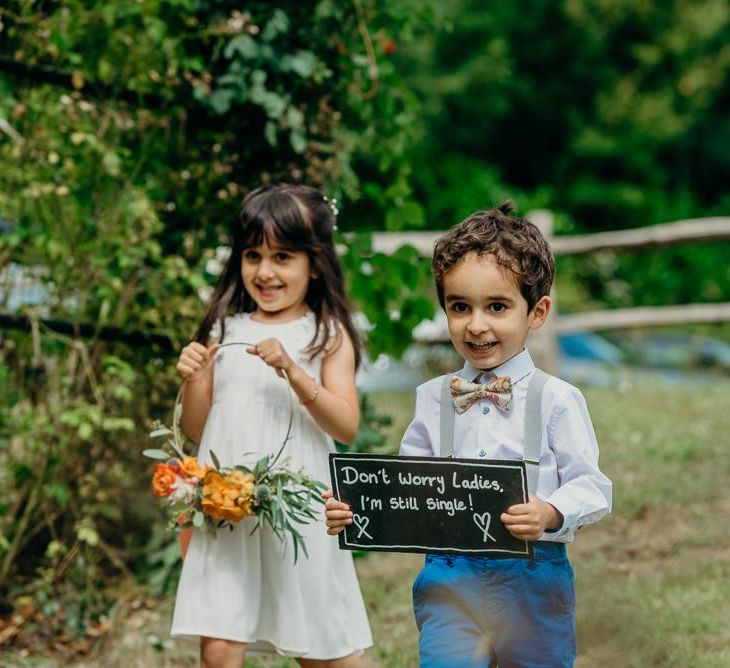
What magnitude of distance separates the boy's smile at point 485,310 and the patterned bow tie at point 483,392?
6 centimetres

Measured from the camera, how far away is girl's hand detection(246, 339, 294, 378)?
3.01m

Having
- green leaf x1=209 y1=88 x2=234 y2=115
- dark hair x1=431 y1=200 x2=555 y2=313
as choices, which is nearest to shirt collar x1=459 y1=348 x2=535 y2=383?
dark hair x1=431 y1=200 x2=555 y2=313

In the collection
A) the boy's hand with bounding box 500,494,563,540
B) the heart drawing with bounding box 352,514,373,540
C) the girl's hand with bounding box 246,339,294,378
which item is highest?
the girl's hand with bounding box 246,339,294,378

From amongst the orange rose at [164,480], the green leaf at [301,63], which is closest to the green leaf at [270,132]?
the green leaf at [301,63]

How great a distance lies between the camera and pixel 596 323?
8312 mm

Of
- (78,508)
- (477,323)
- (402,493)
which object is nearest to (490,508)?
(402,493)

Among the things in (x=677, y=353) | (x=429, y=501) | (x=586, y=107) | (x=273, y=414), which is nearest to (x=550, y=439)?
(x=429, y=501)

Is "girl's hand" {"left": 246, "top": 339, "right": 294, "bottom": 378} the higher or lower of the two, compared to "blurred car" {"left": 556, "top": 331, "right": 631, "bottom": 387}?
lower

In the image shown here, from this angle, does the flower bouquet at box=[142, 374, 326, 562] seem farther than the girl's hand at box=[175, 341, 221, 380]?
No

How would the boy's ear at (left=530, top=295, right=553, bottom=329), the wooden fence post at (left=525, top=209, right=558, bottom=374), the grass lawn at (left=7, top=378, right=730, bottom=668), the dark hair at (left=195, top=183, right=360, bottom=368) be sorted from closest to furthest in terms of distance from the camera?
the boy's ear at (left=530, top=295, right=553, bottom=329)
the dark hair at (left=195, top=183, right=360, bottom=368)
the grass lawn at (left=7, top=378, right=730, bottom=668)
the wooden fence post at (left=525, top=209, right=558, bottom=374)

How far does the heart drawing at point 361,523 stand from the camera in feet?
8.33

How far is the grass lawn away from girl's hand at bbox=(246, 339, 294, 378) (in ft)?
2.22

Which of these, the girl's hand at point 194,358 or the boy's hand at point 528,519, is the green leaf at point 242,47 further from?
the boy's hand at point 528,519

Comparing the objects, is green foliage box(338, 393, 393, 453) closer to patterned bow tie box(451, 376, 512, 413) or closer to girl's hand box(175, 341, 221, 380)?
girl's hand box(175, 341, 221, 380)
